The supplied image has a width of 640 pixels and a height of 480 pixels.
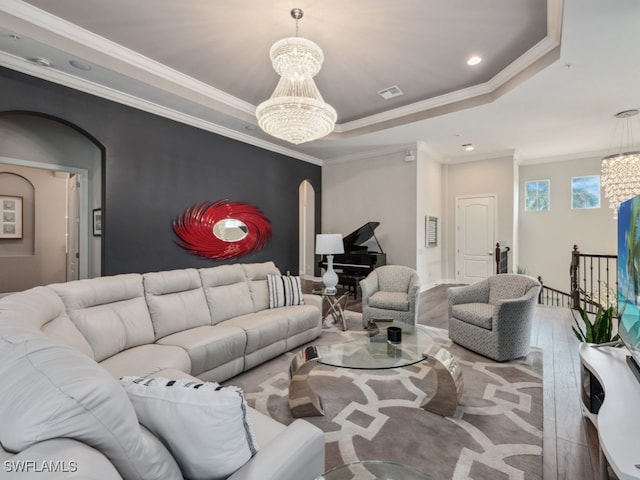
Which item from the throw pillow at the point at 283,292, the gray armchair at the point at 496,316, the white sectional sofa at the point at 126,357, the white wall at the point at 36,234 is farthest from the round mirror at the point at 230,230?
the gray armchair at the point at 496,316

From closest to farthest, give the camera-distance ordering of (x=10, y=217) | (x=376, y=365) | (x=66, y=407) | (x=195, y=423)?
(x=66, y=407), (x=195, y=423), (x=376, y=365), (x=10, y=217)

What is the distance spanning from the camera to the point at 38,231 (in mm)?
5473

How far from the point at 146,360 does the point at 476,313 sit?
3.11 m

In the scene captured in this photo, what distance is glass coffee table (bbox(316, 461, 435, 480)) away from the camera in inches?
46.9

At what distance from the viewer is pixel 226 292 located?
331cm

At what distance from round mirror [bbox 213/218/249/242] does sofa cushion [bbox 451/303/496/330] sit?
12.0 feet

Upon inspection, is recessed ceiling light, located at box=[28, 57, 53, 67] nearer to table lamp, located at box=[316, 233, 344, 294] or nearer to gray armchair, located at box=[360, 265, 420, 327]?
table lamp, located at box=[316, 233, 344, 294]

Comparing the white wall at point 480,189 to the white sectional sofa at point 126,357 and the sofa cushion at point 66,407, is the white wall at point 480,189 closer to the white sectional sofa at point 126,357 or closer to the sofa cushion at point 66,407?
the white sectional sofa at point 126,357

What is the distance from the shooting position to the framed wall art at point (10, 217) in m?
5.18

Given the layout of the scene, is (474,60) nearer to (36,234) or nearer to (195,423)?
(195,423)

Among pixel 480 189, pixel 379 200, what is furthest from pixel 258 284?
pixel 480 189

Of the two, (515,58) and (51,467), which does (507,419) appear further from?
(515,58)

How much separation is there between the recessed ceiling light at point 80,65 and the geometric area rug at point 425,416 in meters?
3.60

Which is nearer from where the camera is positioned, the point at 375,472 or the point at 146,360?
the point at 375,472
